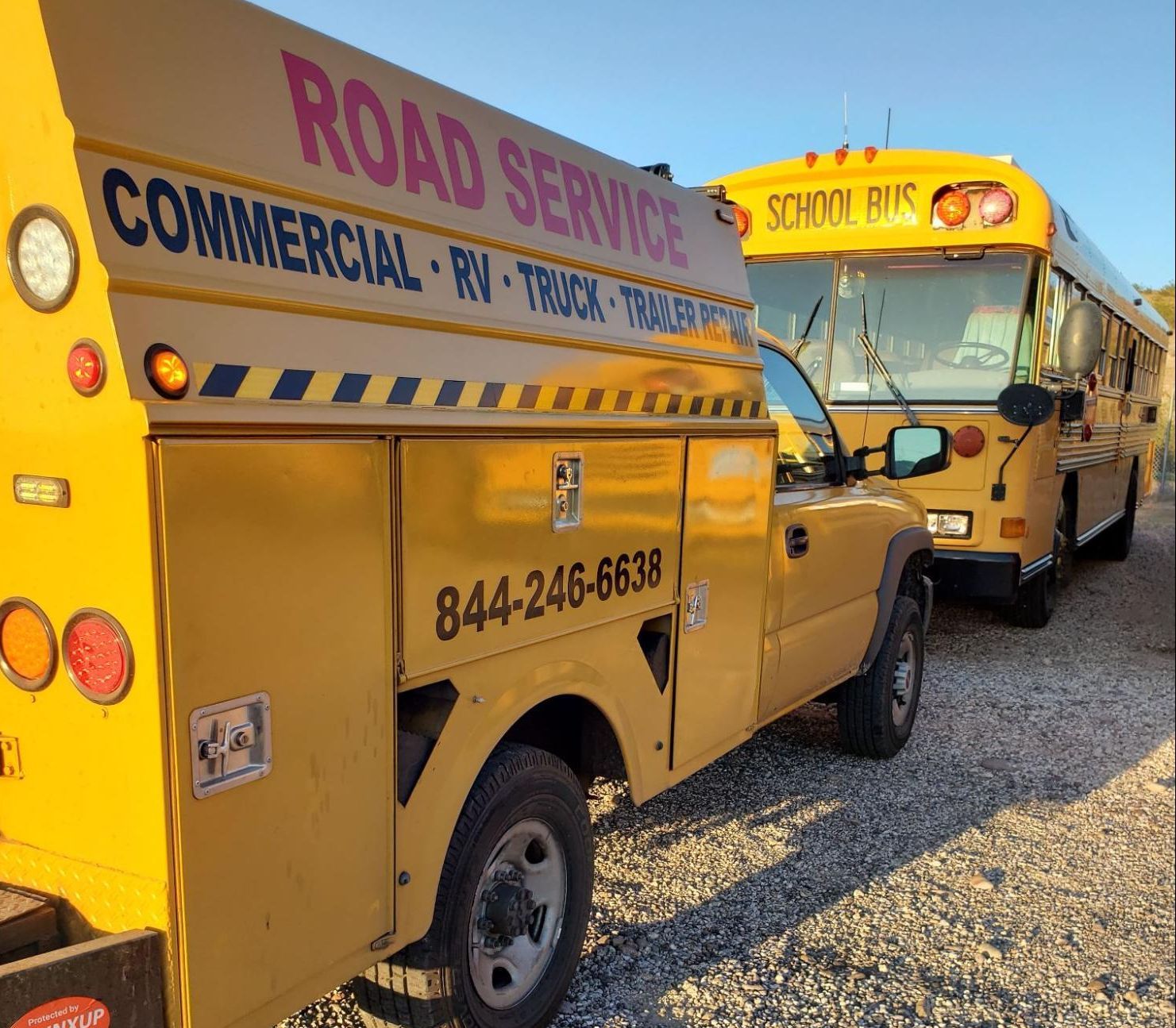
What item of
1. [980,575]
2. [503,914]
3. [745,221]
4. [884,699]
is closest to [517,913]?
[503,914]

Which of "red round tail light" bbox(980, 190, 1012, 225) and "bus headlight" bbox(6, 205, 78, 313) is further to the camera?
"red round tail light" bbox(980, 190, 1012, 225)

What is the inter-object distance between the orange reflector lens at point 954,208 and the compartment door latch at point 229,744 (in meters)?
5.92

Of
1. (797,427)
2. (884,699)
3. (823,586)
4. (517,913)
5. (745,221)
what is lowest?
(884,699)

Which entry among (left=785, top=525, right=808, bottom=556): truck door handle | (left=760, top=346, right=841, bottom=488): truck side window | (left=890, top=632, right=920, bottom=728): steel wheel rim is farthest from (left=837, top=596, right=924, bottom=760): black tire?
(left=785, top=525, right=808, bottom=556): truck door handle

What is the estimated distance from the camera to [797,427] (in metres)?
4.20

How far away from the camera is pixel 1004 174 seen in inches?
246

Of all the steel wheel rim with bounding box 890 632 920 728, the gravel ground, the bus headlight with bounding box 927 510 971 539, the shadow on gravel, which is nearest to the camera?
the gravel ground

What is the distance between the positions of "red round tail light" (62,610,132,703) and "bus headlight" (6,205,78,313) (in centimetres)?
54

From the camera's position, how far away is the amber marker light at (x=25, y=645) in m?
1.75

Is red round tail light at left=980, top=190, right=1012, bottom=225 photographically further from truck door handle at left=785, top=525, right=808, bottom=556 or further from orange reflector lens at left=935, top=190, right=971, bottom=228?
truck door handle at left=785, top=525, right=808, bottom=556

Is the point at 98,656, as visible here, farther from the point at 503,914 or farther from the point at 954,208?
the point at 954,208

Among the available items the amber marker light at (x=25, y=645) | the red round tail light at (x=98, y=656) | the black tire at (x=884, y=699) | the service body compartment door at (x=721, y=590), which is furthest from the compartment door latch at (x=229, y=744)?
the black tire at (x=884, y=699)

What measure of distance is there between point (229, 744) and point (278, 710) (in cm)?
11

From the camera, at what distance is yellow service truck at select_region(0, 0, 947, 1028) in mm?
1606
